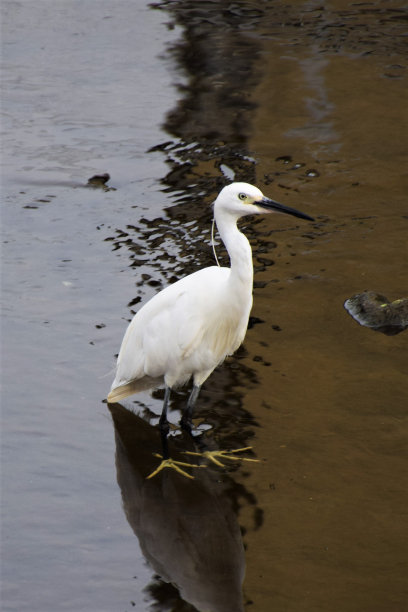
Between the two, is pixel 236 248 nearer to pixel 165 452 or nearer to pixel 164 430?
pixel 164 430

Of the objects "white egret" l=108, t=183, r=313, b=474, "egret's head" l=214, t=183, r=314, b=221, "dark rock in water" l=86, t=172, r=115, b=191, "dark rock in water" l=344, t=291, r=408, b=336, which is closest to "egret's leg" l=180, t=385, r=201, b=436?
"white egret" l=108, t=183, r=313, b=474

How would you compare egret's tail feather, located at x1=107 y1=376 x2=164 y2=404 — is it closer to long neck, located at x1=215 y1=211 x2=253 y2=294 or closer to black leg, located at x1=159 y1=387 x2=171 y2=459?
black leg, located at x1=159 y1=387 x2=171 y2=459

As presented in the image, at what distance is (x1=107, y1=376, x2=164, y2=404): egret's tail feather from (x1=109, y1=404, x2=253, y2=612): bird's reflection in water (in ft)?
0.68

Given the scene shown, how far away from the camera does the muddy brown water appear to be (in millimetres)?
4262

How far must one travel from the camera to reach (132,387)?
529 centimetres

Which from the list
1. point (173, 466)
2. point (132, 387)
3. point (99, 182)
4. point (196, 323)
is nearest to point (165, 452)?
point (173, 466)

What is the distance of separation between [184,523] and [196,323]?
106 centimetres

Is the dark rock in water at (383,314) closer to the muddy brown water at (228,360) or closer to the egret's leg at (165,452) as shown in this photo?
the muddy brown water at (228,360)

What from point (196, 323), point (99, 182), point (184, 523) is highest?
point (196, 323)

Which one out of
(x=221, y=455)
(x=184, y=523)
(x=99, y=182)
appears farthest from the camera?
(x=99, y=182)

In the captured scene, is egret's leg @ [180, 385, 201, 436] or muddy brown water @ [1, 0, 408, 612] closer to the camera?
muddy brown water @ [1, 0, 408, 612]

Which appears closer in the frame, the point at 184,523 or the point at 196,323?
the point at 184,523

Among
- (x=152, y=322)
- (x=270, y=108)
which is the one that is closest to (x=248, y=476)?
(x=152, y=322)

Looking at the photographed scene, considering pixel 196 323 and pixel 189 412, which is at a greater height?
pixel 196 323
